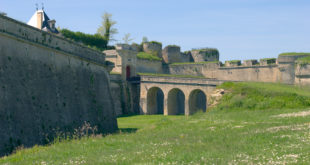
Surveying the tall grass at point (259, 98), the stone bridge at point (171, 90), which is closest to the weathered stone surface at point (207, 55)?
the stone bridge at point (171, 90)

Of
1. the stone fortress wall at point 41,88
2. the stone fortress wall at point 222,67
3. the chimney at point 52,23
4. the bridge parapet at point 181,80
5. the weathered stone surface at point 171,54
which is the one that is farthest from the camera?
the weathered stone surface at point 171,54

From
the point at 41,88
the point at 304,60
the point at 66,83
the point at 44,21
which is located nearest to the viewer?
the point at 41,88

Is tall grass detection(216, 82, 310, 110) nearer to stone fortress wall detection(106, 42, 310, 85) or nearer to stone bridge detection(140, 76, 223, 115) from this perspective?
stone bridge detection(140, 76, 223, 115)

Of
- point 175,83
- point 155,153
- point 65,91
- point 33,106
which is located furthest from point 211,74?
point 155,153

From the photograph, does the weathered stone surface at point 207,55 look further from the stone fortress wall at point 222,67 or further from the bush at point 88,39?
the bush at point 88,39

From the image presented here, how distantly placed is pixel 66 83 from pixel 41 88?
11.0 ft

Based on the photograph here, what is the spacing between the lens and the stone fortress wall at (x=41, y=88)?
1769 cm

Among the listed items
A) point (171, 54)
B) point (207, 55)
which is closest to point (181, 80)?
point (207, 55)

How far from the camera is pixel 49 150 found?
16156 millimetres

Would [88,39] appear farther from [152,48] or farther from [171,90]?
[171,90]

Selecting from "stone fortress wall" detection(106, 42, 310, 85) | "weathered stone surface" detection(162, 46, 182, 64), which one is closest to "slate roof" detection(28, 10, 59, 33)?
"stone fortress wall" detection(106, 42, 310, 85)

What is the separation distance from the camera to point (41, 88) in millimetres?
20656

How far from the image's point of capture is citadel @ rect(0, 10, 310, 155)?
18.1 m

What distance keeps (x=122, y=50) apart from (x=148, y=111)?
8.26m
